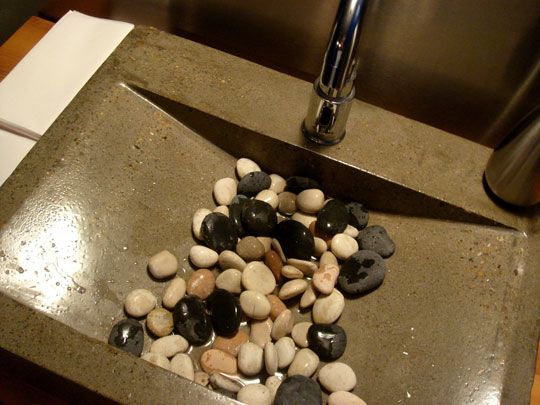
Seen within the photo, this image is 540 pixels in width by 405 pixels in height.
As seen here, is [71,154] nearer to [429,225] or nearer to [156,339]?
[156,339]

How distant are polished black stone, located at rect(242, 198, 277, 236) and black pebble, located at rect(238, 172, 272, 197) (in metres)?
0.04

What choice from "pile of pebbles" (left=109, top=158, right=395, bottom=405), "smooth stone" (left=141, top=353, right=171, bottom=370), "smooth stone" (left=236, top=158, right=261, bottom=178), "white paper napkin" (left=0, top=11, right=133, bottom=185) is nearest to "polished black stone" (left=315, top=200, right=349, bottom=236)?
"pile of pebbles" (left=109, top=158, right=395, bottom=405)

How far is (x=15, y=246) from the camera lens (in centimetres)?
51

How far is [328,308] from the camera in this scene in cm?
54

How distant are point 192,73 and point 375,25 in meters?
0.24

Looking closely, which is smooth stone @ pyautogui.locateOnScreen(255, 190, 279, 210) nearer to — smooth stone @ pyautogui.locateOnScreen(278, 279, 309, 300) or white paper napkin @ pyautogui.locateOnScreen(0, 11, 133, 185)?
A: smooth stone @ pyautogui.locateOnScreen(278, 279, 309, 300)

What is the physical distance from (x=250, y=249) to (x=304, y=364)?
13 cm

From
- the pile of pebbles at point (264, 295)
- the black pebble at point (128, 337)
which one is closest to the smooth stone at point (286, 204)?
the pile of pebbles at point (264, 295)

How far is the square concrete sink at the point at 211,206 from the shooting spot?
492mm

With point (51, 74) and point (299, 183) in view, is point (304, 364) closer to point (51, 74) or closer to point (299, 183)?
point (299, 183)

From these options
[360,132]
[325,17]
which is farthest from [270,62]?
[360,132]

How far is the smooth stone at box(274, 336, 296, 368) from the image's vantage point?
1.68ft

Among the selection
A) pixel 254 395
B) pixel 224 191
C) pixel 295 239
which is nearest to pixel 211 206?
pixel 224 191

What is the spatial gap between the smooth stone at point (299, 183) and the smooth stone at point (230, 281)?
0.14m
